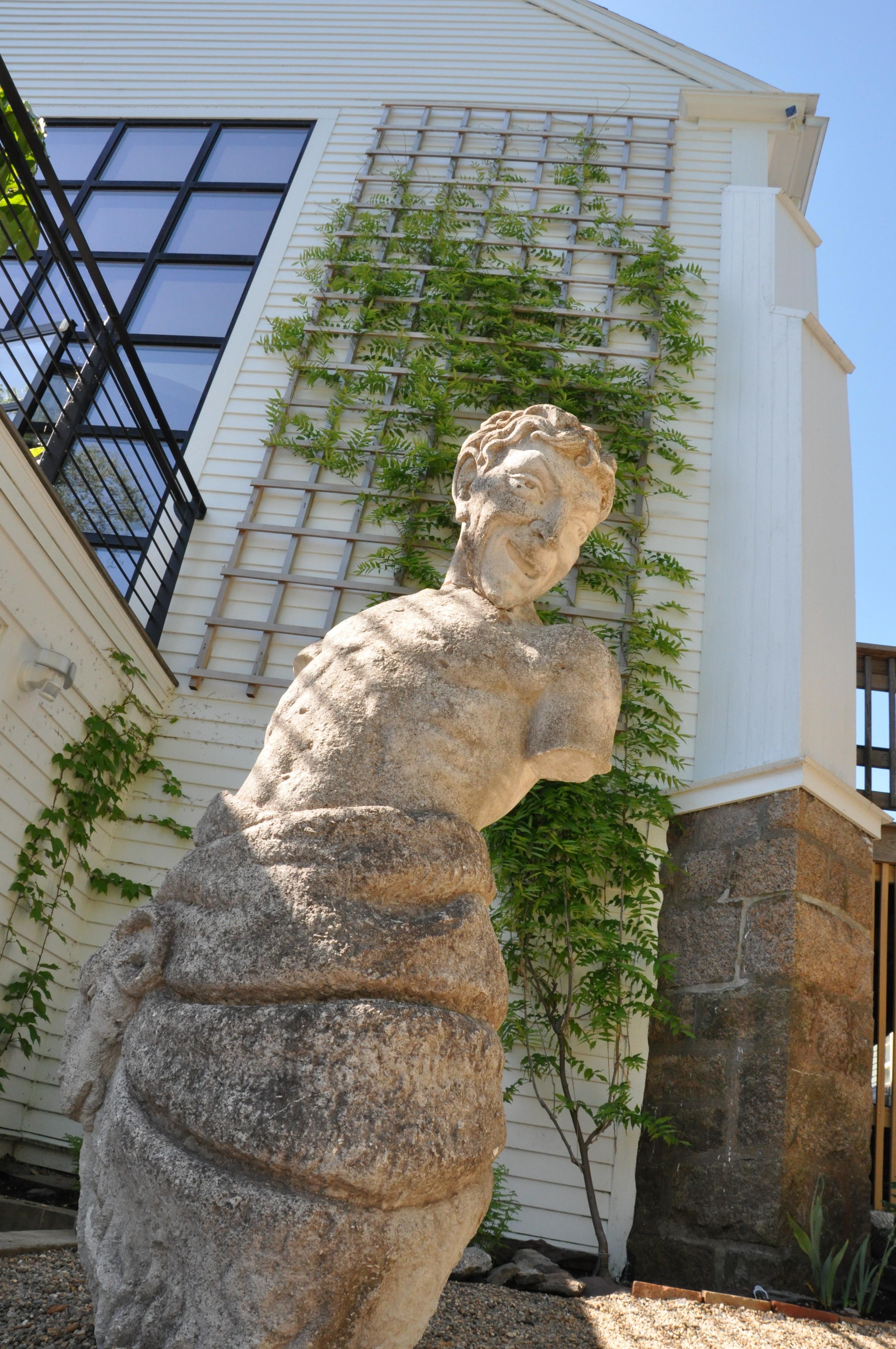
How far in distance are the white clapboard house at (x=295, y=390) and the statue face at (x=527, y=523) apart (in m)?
2.17

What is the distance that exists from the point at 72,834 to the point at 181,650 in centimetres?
126

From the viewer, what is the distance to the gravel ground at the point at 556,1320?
2213 mm

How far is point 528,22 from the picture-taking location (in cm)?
771

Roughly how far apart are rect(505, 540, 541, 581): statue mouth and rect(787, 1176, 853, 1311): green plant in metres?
2.36

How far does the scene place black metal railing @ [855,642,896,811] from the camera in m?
5.53

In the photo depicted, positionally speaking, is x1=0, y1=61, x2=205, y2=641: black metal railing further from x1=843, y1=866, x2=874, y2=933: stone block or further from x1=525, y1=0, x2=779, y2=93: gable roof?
x1=525, y1=0, x2=779, y2=93: gable roof

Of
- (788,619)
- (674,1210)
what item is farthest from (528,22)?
(674,1210)

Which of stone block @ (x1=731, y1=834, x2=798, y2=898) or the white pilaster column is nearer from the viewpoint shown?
stone block @ (x1=731, y1=834, x2=798, y2=898)

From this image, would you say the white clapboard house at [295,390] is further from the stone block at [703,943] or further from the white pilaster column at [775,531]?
the stone block at [703,943]

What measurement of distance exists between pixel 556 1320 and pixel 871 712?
4025 millimetres

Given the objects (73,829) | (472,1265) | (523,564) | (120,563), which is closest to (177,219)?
(120,563)

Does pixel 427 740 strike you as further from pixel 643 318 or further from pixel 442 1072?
pixel 643 318

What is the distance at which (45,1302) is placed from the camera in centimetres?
213

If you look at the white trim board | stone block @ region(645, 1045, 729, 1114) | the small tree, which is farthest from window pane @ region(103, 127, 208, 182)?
stone block @ region(645, 1045, 729, 1114)
